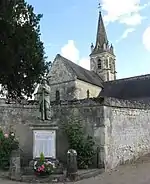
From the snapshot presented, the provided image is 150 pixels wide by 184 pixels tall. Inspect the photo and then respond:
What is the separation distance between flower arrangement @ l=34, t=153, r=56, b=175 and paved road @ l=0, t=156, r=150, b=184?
85 cm

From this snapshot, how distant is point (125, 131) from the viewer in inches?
496

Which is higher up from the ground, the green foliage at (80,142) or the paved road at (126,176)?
the green foliage at (80,142)

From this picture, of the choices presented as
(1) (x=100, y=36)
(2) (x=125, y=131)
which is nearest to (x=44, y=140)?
(2) (x=125, y=131)

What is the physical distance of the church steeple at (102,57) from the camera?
149 ft

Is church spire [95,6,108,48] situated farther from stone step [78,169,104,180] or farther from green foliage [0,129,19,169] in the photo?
stone step [78,169,104,180]

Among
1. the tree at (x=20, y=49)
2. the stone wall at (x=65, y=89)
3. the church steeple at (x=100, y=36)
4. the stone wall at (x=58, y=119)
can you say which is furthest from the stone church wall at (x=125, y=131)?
the church steeple at (x=100, y=36)

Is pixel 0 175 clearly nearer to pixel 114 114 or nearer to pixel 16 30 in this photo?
pixel 114 114

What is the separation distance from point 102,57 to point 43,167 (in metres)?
39.5

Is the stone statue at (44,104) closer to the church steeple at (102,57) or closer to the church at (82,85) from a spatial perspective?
the church at (82,85)

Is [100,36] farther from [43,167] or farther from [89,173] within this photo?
[43,167]

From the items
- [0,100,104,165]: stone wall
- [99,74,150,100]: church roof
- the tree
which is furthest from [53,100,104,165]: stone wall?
[99,74,150,100]: church roof

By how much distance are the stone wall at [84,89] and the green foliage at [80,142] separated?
72.2 ft

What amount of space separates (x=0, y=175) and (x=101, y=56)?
3956cm

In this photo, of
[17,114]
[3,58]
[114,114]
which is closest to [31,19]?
[3,58]
